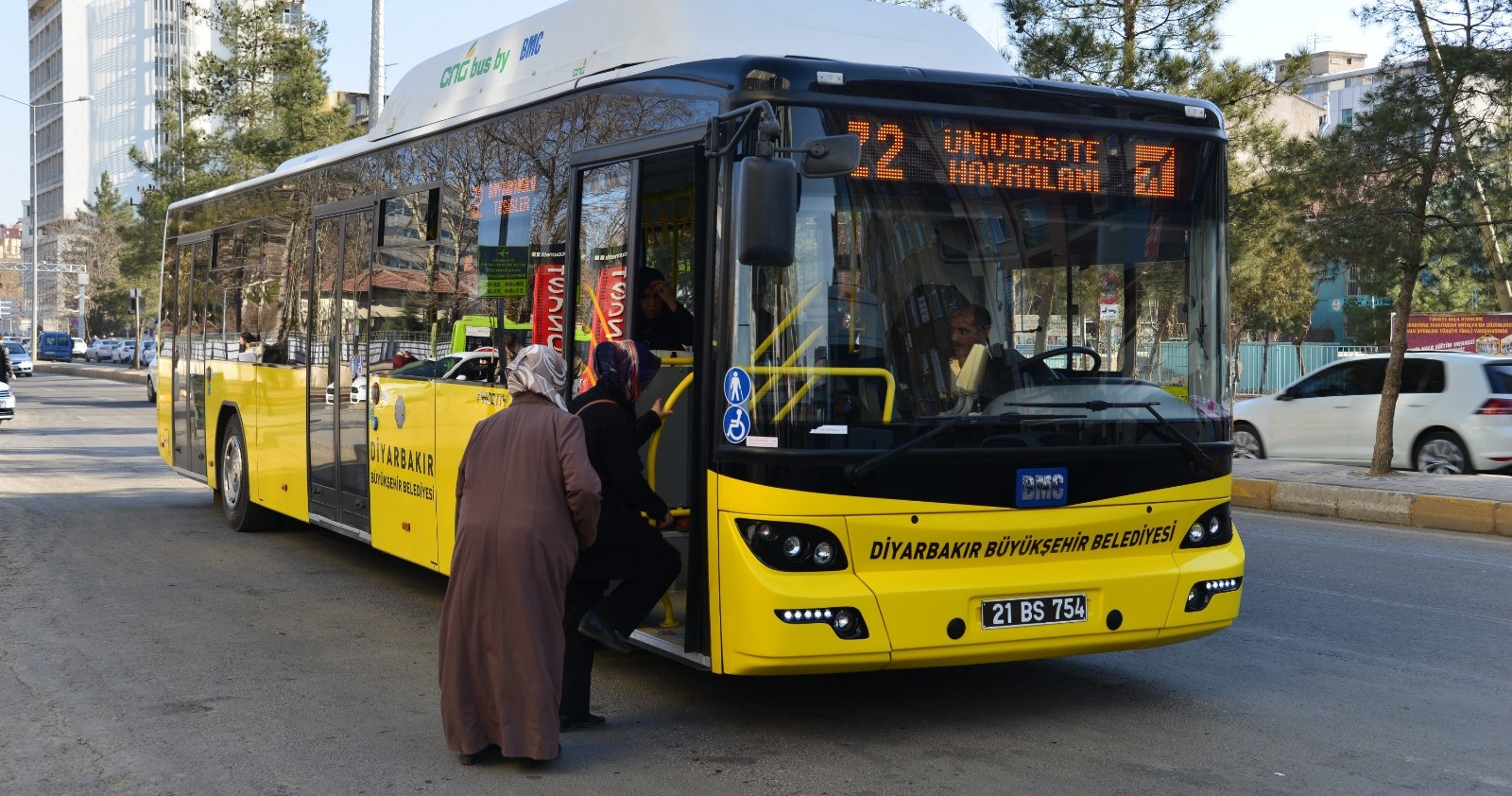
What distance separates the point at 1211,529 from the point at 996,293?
56.3 inches

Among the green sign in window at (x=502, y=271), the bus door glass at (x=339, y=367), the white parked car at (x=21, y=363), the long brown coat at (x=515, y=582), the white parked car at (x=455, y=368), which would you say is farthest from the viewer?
the white parked car at (x=21, y=363)

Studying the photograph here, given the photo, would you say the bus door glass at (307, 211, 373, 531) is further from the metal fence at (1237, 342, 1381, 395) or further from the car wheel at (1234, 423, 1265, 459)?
the metal fence at (1237, 342, 1381, 395)

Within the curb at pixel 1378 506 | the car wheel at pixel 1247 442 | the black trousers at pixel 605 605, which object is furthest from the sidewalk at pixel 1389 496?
the black trousers at pixel 605 605

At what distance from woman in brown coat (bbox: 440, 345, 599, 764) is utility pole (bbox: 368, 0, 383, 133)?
14692mm

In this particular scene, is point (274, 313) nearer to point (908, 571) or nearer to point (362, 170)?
point (362, 170)

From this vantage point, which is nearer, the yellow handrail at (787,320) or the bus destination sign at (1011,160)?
the yellow handrail at (787,320)

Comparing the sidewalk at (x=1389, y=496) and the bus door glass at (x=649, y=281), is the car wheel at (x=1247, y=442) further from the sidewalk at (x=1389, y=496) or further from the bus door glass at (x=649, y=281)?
the bus door glass at (x=649, y=281)

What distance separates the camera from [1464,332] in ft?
104

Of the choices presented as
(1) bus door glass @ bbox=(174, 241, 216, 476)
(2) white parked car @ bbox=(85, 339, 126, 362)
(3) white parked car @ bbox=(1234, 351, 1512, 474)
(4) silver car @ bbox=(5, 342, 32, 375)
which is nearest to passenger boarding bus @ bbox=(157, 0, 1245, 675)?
(1) bus door glass @ bbox=(174, 241, 216, 476)

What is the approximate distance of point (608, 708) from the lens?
Answer: 6484 millimetres

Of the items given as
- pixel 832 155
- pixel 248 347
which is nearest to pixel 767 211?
pixel 832 155

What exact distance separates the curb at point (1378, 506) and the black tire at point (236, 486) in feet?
A: 30.9

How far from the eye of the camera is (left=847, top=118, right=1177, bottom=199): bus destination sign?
5809mm

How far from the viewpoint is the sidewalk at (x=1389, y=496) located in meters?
13.5
